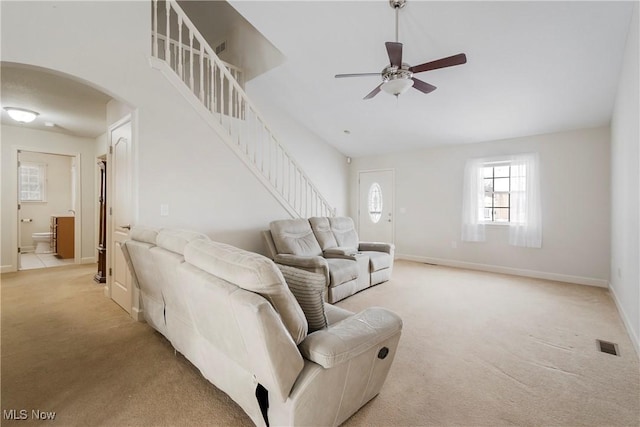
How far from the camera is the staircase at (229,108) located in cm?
329

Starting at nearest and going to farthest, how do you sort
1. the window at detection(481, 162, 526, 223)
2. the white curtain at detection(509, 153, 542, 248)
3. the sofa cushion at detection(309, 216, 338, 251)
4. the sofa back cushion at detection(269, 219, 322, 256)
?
1. the sofa back cushion at detection(269, 219, 322, 256)
2. the sofa cushion at detection(309, 216, 338, 251)
3. the white curtain at detection(509, 153, 542, 248)
4. the window at detection(481, 162, 526, 223)

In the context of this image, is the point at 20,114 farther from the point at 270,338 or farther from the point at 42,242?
the point at 270,338

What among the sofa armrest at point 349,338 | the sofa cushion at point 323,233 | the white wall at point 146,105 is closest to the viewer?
the sofa armrest at point 349,338

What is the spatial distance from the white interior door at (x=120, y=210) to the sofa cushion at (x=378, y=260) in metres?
2.90

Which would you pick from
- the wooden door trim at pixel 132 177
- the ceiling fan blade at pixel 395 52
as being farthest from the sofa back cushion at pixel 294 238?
the ceiling fan blade at pixel 395 52

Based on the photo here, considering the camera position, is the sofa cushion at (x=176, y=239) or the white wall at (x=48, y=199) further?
the white wall at (x=48, y=199)

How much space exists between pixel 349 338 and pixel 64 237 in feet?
23.5

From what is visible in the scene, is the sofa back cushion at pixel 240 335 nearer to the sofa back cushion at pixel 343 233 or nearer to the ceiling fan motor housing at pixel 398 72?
the ceiling fan motor housing at pixel 398 72

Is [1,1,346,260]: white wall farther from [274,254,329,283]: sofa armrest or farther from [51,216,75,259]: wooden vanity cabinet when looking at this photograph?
[51,216,75,259]: wooden vanity cabinet

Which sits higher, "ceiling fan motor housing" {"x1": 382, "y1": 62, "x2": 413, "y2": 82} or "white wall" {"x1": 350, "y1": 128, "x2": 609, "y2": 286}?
"ceiling fan motor housing" {"x1": 382, "y1": 62, "x2": 413, "y2": 82}

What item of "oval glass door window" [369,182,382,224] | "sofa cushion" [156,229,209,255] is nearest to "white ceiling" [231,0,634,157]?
"oval glass door window" [369,182,382,224]

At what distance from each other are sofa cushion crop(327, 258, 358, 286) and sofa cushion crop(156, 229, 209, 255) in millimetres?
1873

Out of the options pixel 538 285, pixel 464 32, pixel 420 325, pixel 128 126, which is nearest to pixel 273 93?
pixel 128 126

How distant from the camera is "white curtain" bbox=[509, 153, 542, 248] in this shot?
4840 mm
